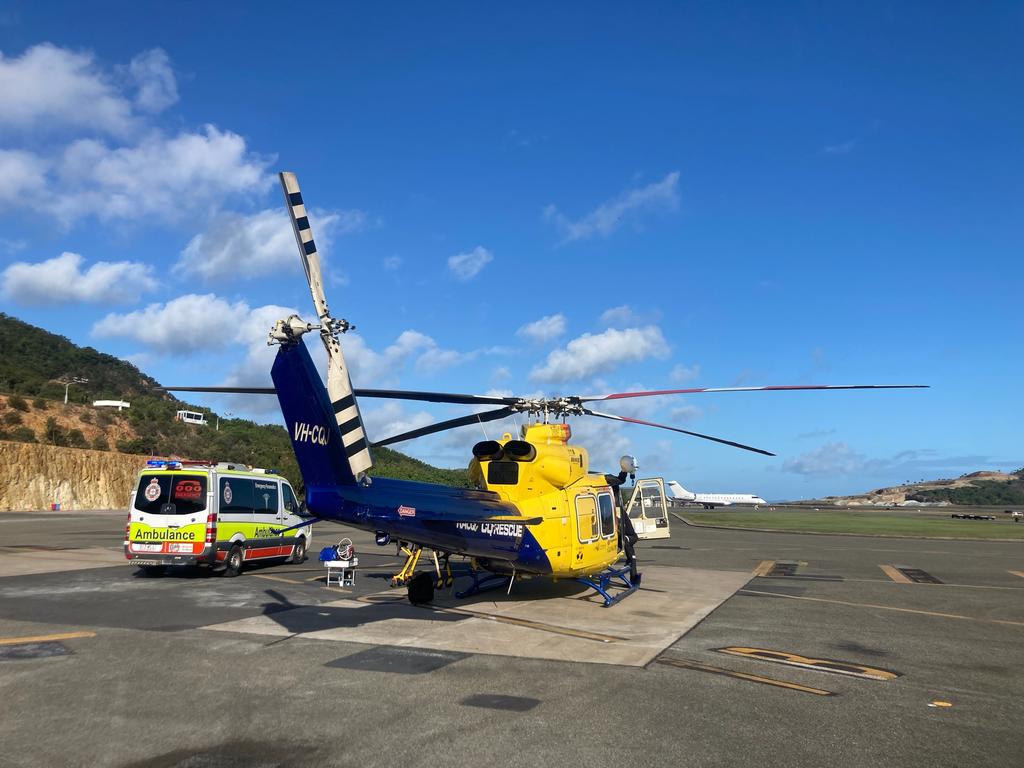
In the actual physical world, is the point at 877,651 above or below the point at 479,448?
below

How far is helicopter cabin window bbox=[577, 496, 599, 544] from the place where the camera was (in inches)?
529

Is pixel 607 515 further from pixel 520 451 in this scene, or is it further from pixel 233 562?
pixel 233 562

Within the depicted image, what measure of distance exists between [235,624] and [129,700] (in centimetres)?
388

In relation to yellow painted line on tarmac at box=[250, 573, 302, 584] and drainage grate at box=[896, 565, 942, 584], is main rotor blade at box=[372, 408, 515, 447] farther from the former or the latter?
drainage grate at box=[896, 565, 942, 584]

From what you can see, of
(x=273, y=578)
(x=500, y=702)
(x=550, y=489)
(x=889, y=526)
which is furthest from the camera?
(x=889, y=526)

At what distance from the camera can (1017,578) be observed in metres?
19.4

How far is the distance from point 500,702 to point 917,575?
17.7 meters

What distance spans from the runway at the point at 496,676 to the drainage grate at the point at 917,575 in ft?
8.47

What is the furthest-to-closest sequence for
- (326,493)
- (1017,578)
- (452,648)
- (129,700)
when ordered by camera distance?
1. (1017,578)
2. (326,493)
3. (452,648)
4. (129,700)

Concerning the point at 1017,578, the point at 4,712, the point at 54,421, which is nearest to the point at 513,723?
the point at 4,712

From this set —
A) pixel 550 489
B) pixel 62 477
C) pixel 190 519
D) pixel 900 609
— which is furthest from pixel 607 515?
pixel 62 477

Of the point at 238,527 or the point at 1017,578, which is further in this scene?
the point at 1017,578

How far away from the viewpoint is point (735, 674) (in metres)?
8.43

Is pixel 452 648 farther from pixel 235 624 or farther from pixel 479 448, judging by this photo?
pixel 479 448
